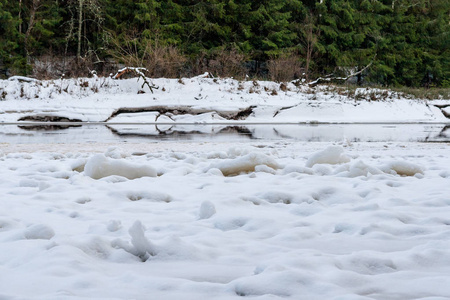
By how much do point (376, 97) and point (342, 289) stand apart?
15.3 meters

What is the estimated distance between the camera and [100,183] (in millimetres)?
2932

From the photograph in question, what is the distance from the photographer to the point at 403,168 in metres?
3.45

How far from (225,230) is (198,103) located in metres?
11.2

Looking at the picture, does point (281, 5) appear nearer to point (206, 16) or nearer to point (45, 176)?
point (206, 16)

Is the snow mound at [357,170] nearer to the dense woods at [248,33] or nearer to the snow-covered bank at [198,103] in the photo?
the snow-covered bank at [198,103]

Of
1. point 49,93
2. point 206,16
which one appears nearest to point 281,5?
point 206,16

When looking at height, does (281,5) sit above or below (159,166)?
above

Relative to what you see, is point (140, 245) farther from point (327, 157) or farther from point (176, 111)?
point (176, 111)

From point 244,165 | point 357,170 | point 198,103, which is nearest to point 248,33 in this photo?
point 198,103

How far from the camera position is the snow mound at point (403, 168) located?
11.3 feet

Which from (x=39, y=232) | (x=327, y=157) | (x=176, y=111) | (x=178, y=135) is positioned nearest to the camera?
(x=39, y=232)

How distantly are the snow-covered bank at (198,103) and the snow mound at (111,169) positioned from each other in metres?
8.51

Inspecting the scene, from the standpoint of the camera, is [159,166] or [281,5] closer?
[159,166]

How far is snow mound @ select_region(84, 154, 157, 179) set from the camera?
10.5ft
